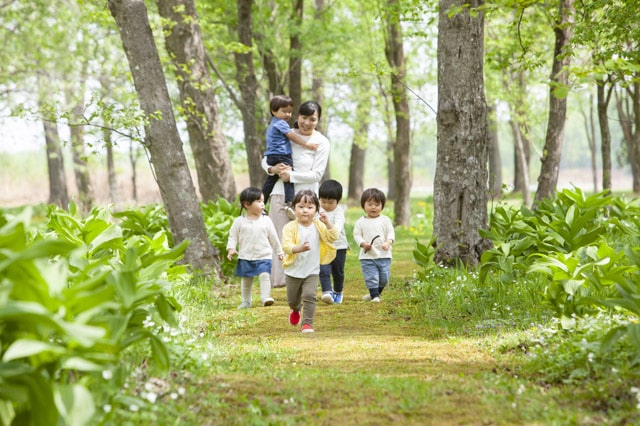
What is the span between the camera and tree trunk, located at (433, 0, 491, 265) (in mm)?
8109

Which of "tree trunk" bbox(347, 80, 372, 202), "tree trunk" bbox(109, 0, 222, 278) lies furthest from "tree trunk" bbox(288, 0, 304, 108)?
"tree trunk" bbox(347, 80, 372, 202)

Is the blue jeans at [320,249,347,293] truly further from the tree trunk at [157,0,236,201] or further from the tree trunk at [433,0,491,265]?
the tree trunk at [157,0,236,201]

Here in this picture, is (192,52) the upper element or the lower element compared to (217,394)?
upper

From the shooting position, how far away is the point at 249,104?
1487cm

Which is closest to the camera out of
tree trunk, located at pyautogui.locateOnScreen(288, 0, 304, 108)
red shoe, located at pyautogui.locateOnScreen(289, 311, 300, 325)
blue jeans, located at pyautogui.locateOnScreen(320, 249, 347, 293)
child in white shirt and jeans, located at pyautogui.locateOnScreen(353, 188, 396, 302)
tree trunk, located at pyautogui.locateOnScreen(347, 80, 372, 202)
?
red shoe, located at pyautogui.locateOnScreen(289, 311, 300, 325)

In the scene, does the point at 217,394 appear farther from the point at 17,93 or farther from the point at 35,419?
the point at 17,93

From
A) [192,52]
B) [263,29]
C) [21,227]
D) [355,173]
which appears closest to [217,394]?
[21,227]

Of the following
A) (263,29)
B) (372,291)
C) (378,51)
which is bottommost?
(372,291)

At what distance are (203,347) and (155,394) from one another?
51.5 inches

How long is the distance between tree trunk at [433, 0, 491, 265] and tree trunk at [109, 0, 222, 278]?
3242 mm

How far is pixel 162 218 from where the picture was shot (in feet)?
36.6

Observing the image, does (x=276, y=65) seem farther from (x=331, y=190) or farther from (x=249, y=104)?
(x=331, y=190)

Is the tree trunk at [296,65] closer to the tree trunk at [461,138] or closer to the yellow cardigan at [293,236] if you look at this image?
the tree trunk at [461,138]

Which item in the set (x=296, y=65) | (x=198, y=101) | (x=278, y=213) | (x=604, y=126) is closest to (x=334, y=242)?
(x=278, y=213)
